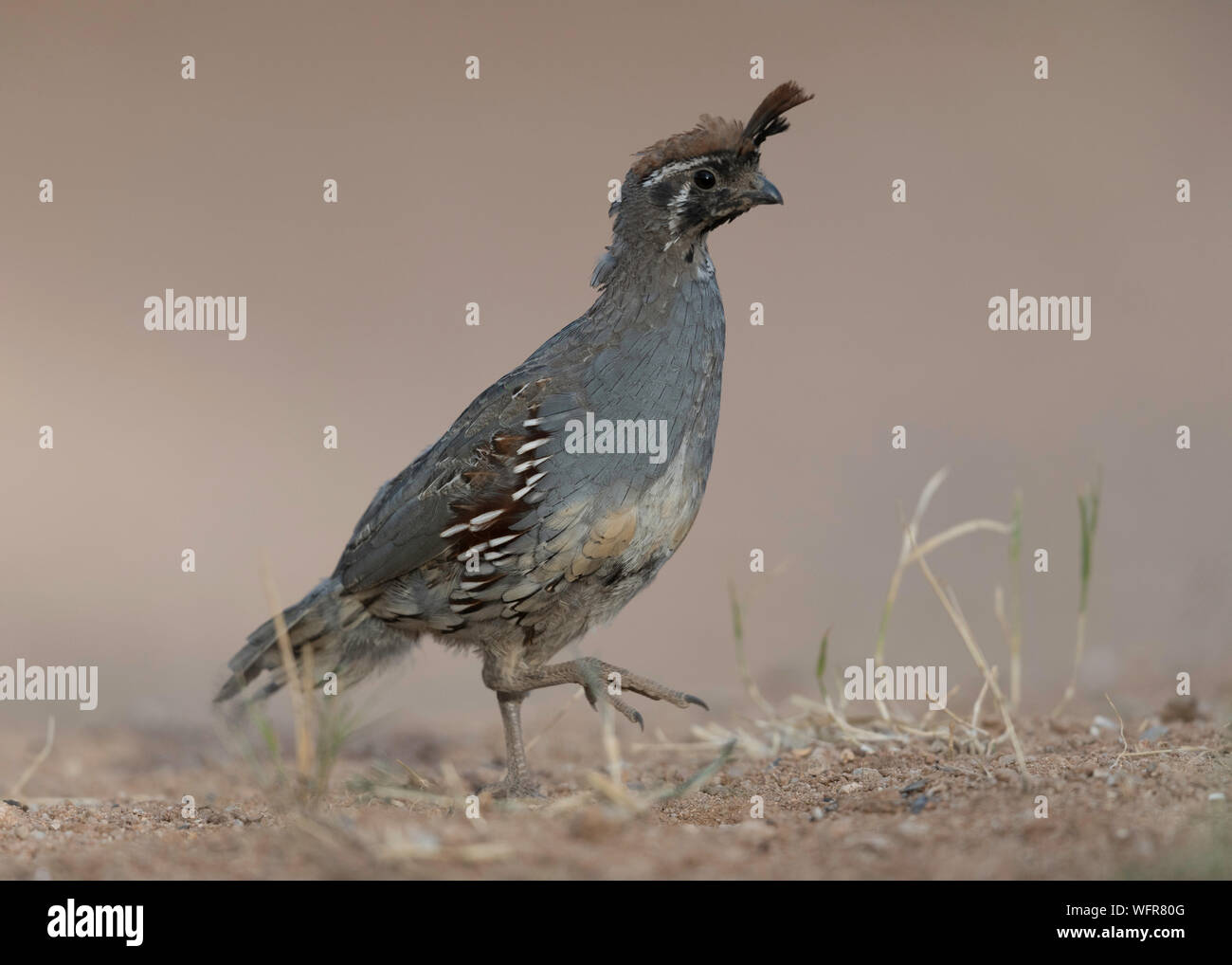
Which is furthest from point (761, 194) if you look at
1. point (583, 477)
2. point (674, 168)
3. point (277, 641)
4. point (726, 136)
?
point (277, 641)

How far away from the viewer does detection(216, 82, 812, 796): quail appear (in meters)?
5.89

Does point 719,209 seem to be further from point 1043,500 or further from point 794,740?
point 1043,500

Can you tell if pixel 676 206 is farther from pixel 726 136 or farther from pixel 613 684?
pixel 613 684

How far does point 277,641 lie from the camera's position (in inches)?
265

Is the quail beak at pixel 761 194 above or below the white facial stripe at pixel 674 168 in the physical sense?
below

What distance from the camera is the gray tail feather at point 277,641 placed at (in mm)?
6742

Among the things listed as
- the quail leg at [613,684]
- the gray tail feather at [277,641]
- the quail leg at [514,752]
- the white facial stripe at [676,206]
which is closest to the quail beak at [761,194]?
the white facial stripe at [676,206]

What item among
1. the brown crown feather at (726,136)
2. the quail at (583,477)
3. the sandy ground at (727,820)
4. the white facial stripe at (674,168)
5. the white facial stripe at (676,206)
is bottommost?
the sandy ground at (727,820)

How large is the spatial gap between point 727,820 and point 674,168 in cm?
315

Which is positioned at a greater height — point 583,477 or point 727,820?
point 583,477

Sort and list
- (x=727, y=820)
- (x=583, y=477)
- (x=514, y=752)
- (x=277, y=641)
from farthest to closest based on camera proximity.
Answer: (x=277, y=641)
(x=514, y=752)
(x=583, y=477)
(x=727, y=820)

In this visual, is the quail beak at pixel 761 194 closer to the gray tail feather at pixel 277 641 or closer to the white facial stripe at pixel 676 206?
the white facial stripe at pixel 676 206

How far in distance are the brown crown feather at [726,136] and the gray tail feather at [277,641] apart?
111 inches
